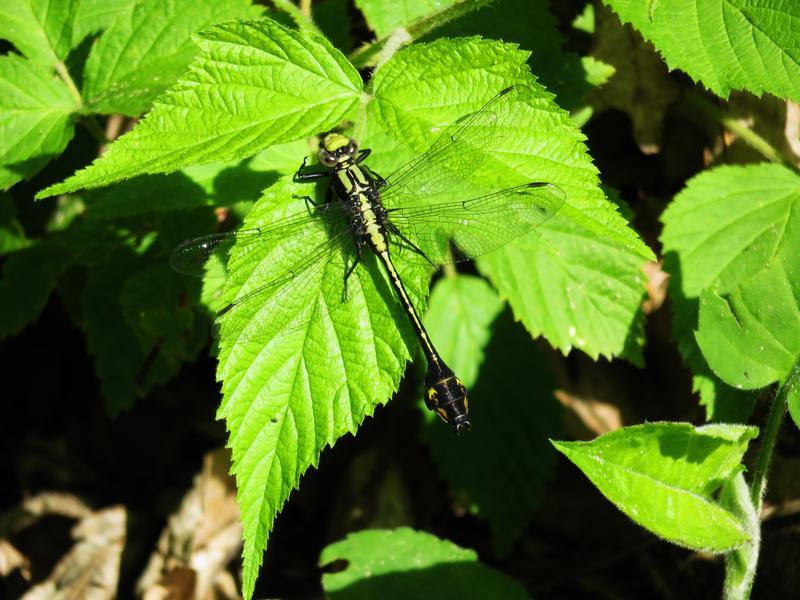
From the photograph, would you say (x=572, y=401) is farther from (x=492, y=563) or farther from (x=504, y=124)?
(x=504, y=124)

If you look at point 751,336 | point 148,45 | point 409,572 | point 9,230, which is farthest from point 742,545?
point 9,230

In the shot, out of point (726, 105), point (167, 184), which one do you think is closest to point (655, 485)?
point (167, 184)

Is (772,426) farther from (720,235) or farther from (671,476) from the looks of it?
(720,235)

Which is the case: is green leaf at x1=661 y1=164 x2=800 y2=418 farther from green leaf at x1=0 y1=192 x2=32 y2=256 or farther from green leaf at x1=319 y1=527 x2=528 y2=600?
green leaf at x1=0 y1=192 x2=32 y2=256

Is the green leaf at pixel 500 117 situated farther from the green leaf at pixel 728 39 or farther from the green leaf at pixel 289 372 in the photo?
the green leaf at pixel 728 39

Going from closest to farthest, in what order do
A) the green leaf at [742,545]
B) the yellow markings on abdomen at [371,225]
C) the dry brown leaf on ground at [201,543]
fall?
the green leaf at [742,545] < the yellow markings on abdomen at [371,225] < the dry brown leaf on ground at [201,543]

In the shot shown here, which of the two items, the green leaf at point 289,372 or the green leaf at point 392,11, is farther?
the green leaf at point 392,11

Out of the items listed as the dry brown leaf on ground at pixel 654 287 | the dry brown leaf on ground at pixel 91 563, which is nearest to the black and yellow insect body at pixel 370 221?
the dry brown leaf on ground at pixel 654 287
